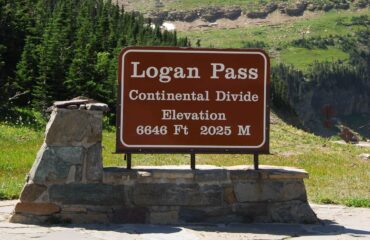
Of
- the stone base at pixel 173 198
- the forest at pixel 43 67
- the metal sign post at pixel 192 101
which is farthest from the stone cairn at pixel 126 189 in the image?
the forest at pixel 43 67

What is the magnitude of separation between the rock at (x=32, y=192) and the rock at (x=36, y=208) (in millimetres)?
77

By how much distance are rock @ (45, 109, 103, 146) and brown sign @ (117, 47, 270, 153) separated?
565mm

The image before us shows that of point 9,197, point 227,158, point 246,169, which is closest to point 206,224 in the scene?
point 246,169

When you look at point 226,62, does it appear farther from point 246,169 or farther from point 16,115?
point 16,115

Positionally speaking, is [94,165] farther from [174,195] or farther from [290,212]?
[290,212]

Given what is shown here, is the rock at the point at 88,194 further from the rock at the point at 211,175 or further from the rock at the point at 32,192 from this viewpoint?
the rock at the point at 211,175

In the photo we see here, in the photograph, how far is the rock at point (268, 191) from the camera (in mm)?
9812

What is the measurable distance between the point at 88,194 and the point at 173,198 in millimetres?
1326

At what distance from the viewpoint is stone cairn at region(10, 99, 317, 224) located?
9.33m

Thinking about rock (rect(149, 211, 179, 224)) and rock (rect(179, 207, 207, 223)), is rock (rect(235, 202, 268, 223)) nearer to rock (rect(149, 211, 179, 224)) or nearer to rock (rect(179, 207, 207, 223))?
rock (rect(179, 207, 207, 223))

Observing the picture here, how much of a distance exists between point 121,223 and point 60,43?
3490 centimetres

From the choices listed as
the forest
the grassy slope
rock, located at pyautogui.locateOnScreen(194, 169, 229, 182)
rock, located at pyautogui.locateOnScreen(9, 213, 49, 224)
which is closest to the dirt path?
rock, located at pyautogui.locateOnScreen(9, 213, 49, 224)

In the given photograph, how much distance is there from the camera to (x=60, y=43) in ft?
140

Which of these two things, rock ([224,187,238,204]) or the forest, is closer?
rock ([224,187,238,204])
